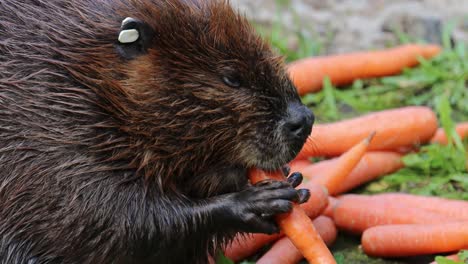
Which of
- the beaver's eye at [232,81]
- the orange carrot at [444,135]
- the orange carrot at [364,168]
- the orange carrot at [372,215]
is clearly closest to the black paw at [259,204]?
the beaver's eye at [232,81]

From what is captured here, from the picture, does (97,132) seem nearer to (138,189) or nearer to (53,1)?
(138,189)

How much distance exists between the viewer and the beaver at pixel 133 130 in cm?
348

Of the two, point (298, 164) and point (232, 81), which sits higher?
point (232, 81)

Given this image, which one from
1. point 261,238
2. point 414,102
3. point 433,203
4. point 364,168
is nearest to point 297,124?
point 261,238

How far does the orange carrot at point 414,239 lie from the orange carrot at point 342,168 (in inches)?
15.7

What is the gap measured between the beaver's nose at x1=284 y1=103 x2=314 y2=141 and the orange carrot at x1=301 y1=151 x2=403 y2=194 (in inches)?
46.9

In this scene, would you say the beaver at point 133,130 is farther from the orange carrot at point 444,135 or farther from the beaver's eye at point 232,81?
the orange carrot at point 444,135

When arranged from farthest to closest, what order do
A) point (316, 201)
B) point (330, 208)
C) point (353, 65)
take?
point (353, 65) → point (330, 208) → point (316, 201)

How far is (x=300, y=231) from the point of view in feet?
12.3

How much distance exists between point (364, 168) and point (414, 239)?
34.1 inches

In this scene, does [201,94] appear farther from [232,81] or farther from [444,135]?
[444,135]

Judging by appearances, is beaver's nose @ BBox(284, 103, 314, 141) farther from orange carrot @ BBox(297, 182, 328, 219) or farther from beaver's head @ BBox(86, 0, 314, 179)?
orange carrot @ BBox(297, 182, 328, 219)

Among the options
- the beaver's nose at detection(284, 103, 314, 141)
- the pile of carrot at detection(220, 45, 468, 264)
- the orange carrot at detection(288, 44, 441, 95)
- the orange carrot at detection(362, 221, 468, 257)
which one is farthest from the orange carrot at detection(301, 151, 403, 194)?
the beaver's nose at detection(284, 103, 314, 141)

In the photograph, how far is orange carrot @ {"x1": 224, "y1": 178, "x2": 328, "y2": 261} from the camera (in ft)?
14.4
